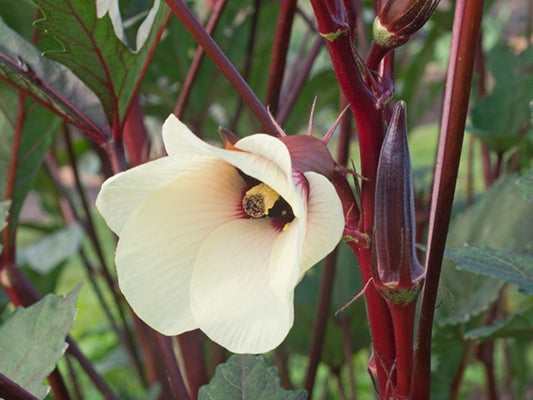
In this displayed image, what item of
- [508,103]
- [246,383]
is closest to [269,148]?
[246,383]

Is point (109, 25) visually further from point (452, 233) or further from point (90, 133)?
point (452, 233)

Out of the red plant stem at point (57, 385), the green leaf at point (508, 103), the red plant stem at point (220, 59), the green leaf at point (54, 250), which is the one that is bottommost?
the green leaf at point (54, 250)

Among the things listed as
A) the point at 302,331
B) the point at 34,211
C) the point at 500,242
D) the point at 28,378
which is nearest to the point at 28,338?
the point at 28,378

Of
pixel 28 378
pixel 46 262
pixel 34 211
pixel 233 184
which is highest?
pixel 233 184

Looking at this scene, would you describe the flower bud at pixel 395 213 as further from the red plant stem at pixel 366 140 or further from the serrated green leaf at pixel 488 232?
the serrated green leaf at pixel 488 232

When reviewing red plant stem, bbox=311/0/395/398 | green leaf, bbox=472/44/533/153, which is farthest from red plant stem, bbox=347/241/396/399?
green leaf, bbox=472/44/533/153

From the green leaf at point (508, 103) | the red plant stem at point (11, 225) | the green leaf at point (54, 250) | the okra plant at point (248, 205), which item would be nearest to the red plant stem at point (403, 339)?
the okra plant at point (248, 205)

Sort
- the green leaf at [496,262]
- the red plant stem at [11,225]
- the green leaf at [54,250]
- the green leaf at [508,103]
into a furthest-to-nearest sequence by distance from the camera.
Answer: the green leaf at [54,250] → the green leaf at [508,103] → the red plant stem at [11,225] → the green leaf at [496,262]
